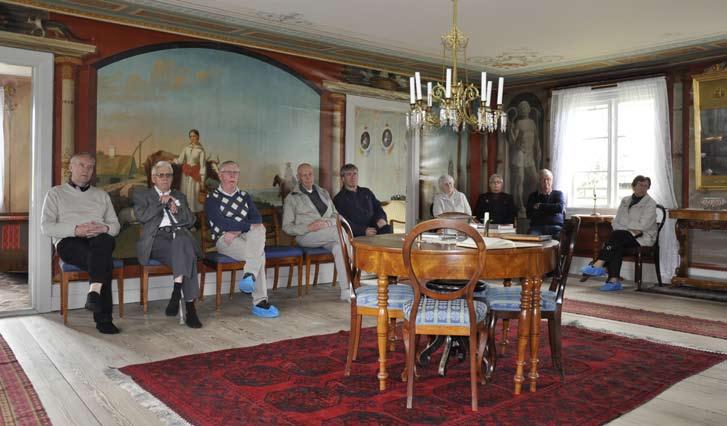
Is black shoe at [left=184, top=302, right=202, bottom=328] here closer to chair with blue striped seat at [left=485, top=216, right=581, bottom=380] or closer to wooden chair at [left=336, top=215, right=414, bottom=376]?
wooden chair at [left=336, top=215, right=414, bottom=376]

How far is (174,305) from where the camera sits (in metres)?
4.88

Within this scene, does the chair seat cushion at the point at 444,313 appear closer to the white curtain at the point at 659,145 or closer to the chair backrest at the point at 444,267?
the chair backrest at the point at 444,267

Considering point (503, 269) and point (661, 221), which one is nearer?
point (503, 269)

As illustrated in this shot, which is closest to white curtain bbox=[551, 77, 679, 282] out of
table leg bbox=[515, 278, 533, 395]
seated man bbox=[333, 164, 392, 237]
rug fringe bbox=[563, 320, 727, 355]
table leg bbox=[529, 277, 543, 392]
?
rug fringe bbox=[563, 320, 727, 355]

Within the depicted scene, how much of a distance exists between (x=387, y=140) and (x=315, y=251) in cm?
226

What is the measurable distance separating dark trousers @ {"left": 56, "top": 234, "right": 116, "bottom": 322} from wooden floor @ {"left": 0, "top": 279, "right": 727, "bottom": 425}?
8.8 inches

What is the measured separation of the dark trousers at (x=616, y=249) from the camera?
6.83 metres

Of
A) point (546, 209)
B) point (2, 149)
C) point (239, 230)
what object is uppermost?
point (2, 149)

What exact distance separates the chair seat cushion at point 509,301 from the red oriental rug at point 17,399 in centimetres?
227

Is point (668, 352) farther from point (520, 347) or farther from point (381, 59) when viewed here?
point (381, 59)

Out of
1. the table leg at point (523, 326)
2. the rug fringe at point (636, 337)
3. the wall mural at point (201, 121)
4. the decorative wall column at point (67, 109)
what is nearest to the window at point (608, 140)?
the rug fringe at point (636, 337)

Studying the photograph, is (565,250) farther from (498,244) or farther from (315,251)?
(315,251)

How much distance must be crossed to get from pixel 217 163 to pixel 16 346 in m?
2.64

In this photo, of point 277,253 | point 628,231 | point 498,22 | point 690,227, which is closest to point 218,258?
point 277,253
